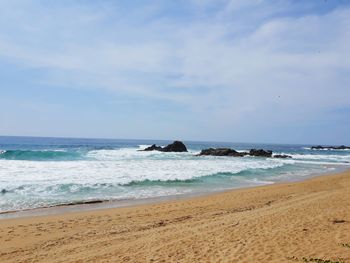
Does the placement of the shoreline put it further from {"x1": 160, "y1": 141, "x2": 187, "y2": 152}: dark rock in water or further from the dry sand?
{"x1": 160, "y1": 141, "x2": 187, "y2": 152}: dark rock in water

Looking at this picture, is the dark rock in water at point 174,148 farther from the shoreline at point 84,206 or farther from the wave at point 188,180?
the shoreline at point 84,206

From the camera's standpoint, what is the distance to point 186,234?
29.6 ft

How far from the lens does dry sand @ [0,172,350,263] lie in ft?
24.0

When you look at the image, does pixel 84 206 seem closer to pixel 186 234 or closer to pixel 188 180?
pixel 186 234

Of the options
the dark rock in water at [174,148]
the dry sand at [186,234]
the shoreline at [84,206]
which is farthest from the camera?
the dark rock in water at [174,148]

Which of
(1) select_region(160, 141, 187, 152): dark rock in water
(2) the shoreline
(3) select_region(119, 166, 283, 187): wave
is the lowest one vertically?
(2) the shoreline

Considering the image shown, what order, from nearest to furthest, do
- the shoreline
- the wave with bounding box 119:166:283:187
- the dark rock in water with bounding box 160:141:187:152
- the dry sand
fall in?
the dry sand < the shoreline < the wave with bounding box 119:166:283:187 < the dark rock in water with bounding box 160:141:187:152

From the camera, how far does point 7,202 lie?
528 inches

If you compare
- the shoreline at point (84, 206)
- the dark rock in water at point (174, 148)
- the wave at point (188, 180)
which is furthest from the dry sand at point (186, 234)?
the dark rock in water at point (174, 148)

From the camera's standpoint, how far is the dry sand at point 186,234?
7.31m

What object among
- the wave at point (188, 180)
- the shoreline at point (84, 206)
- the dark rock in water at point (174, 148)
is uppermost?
the dark rock in water at point (174, 148)

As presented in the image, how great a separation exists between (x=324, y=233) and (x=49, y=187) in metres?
12.2

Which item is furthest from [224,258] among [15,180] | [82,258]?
[15,180]

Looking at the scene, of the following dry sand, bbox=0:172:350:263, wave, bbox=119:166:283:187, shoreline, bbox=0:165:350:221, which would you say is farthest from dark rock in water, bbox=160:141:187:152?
dry sand, bbox=0:172:350:263
